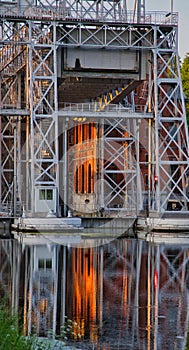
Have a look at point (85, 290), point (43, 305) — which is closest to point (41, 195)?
point (85, 290)

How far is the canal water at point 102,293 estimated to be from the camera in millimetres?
17109

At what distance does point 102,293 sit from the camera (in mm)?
23344

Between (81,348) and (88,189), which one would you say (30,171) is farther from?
(81,348)

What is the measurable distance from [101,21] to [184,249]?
22349 mm

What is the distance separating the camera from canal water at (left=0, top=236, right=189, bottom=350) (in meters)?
17.1

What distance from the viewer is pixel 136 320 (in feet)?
62.3

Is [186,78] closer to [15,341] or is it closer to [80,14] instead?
[80,14]

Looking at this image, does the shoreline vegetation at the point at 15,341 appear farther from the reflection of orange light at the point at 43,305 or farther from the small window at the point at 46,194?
the small window at the point at 46,194

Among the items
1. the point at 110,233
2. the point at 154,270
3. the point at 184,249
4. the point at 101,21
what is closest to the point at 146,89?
the point at 101,21

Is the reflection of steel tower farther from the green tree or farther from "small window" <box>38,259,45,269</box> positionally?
"small window" <box>38,259,45,269</box>

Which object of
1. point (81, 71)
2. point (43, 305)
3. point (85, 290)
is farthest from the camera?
point (81, 71)

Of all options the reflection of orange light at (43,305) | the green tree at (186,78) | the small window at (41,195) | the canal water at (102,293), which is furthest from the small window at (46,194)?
the reflection of orange light at (43,305)

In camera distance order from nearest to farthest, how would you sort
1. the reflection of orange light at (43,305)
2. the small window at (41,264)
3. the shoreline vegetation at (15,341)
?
1. the shoreline vegetation at (15,341)
2. the reflection of orange light at (43,305)
3. the small window at (41,264)

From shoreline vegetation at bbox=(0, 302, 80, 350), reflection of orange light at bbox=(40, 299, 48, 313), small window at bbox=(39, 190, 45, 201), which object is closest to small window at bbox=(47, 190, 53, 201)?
small window at bbox=(39, 190, 45, 201)
